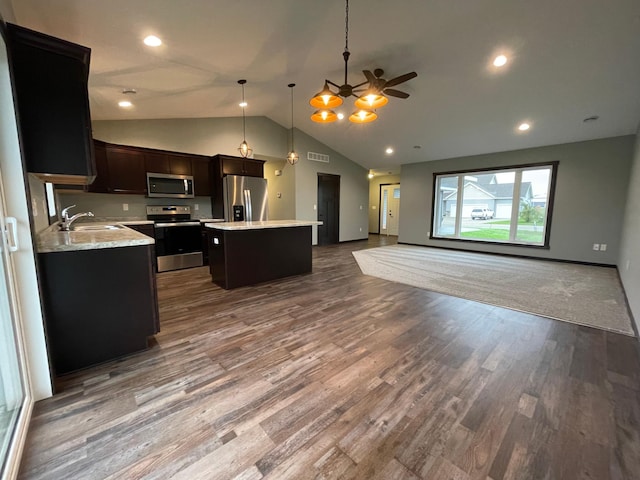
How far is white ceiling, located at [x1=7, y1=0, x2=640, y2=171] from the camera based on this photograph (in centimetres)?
253

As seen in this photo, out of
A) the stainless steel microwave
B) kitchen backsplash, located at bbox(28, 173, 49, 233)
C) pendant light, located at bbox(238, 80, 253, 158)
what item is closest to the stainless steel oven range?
the stainless steel microwave

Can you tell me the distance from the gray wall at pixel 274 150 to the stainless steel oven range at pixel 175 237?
1.43 ft

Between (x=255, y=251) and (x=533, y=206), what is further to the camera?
(x=533, y=206)

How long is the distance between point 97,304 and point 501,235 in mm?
7758

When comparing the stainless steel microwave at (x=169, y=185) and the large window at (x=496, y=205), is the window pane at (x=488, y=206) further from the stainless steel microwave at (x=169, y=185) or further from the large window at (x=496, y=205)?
the stainless steel microwave at (x=169, y=185)

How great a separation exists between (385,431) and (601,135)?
6.92 metres

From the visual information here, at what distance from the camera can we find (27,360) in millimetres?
1518

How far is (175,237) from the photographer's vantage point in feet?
15.6

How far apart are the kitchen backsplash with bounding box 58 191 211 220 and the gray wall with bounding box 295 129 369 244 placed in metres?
2.98

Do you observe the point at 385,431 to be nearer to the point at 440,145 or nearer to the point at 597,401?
the point at 597,401

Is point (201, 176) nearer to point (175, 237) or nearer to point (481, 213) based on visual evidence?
point (175, 237)

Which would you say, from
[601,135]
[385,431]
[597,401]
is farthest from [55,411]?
[601,135]

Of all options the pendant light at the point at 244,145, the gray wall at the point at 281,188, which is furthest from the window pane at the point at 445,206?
the pendant light at the point at 244,145

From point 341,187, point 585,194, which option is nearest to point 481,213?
point 585,194
